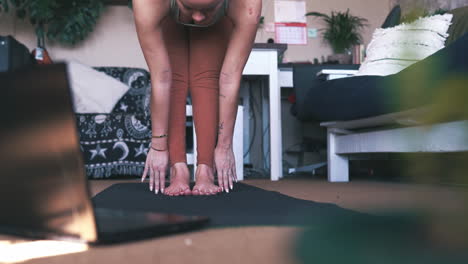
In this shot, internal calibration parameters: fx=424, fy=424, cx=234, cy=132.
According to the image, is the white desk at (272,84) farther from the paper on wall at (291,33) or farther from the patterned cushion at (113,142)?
the paper on wall at (291,33)

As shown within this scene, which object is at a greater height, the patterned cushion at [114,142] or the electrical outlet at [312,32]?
the electrical outlet at [312,32]

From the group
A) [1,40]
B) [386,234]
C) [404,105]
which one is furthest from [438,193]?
[1,40]

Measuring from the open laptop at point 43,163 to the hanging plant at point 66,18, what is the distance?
282cm

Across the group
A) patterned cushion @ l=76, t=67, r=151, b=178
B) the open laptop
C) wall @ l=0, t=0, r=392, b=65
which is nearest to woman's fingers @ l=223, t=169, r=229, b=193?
the open laptop

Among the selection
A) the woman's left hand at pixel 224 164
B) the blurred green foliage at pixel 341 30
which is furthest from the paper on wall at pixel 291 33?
the woman's left hand at pixel 224 164

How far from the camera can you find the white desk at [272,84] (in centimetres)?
234

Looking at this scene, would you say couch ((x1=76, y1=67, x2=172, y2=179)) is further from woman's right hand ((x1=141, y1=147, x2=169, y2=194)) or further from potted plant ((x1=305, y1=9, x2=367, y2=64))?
potted plant ((x1=305, y1=9, x2=367, y2=64))

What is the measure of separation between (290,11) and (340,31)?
0.44 m

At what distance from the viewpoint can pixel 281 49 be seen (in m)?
2.41

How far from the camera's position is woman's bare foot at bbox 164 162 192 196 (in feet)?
4.34

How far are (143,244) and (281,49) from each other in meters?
1.97

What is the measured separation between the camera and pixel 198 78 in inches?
57.4

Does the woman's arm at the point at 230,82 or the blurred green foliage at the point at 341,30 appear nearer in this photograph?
the woman's arm at the point at 230,82

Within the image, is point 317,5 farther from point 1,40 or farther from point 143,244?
point 143,244
